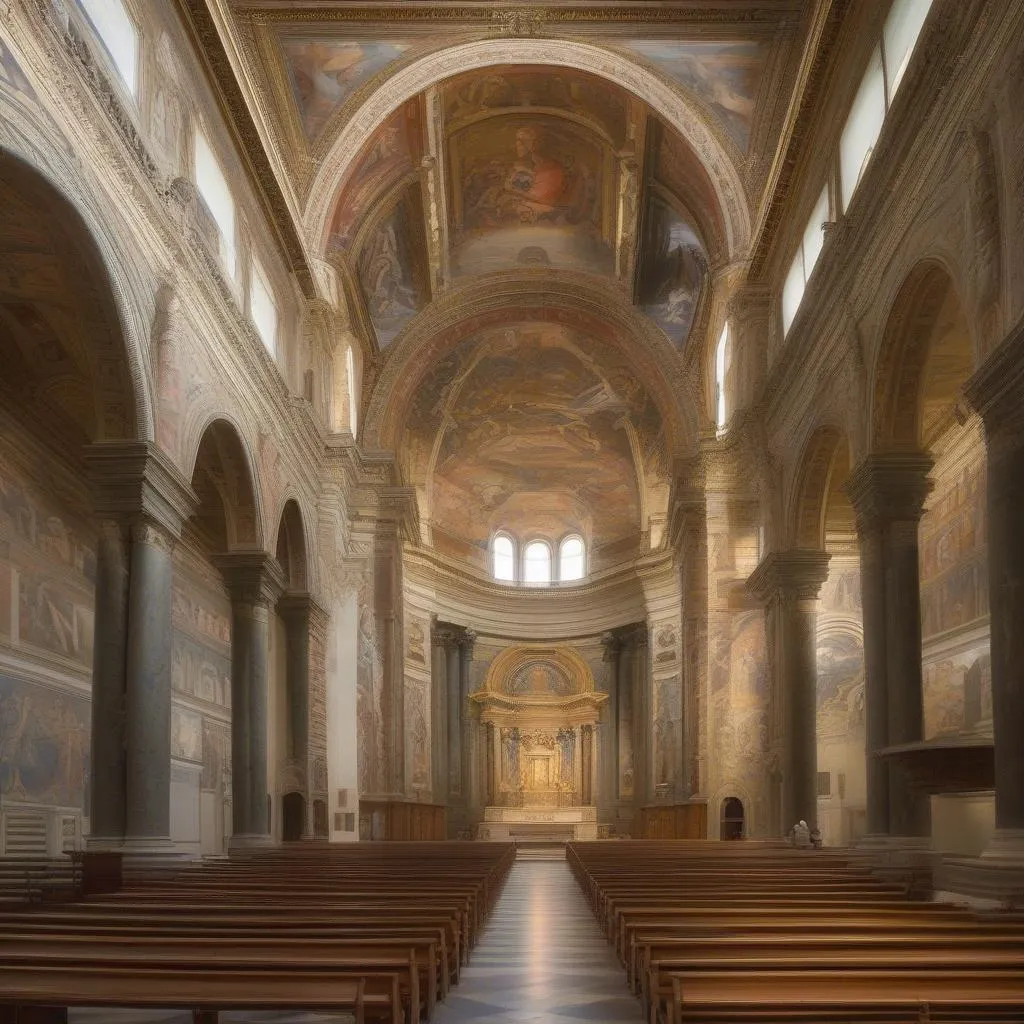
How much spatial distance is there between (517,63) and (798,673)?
13007 mm

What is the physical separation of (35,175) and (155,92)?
4.72 m

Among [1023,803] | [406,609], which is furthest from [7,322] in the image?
[406,609]

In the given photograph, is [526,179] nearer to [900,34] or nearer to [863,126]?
[863,126]

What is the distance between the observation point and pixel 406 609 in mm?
37188

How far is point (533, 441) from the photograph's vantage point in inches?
1671

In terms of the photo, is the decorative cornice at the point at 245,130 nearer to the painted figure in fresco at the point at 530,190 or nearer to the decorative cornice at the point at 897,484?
the painted figure in fresco at the point at 530,190

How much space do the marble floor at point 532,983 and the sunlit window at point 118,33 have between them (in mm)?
10664

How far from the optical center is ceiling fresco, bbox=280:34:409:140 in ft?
74.8

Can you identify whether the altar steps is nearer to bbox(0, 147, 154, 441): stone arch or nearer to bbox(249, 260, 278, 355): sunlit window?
bbox(249, 260, 278, 355): sunlit window

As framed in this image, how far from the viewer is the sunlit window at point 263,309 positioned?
2191 cm

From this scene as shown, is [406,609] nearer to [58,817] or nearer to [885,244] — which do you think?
[58,817]

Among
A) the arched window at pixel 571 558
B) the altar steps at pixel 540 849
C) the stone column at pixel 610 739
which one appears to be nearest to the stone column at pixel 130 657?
the altar steps at pixel 540 849

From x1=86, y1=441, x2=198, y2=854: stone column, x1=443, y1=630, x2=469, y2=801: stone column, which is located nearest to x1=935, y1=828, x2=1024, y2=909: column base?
x1=86, y1=441, x2=198, y2=854: stone column

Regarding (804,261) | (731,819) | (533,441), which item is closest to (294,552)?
(731,819)
